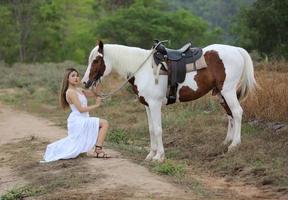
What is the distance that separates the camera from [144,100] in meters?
8.48

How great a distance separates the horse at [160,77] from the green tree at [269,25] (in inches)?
426

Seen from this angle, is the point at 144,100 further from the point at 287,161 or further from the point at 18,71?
the point at 18,71

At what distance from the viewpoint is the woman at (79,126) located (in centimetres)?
852

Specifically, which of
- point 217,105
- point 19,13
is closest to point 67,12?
point 19,13

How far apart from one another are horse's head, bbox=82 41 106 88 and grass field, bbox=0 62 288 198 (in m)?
1.38

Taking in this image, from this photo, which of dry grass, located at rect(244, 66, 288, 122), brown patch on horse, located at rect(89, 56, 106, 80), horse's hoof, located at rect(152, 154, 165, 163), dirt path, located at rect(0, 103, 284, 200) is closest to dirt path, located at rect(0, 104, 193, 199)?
dirt path, located at rect(0, 103, 284, 200)

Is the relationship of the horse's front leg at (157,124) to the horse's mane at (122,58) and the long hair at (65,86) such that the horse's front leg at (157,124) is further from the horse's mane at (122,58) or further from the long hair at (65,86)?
the long hair at (65,86)

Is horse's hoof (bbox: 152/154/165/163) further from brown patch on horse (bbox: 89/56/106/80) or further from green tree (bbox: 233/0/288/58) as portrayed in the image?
green tree (bbox: 233/0/288/58)

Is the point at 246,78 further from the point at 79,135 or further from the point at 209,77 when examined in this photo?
the point at 79,135

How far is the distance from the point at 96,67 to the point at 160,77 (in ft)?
3.32

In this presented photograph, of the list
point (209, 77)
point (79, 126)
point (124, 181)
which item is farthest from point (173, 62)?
point (124, 181)

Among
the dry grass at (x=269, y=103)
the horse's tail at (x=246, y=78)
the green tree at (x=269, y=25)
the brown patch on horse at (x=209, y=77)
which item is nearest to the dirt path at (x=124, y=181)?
the brown patch on horse at (x=209, y=77)

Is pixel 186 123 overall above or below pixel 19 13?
below

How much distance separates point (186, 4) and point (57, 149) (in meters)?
74.3
